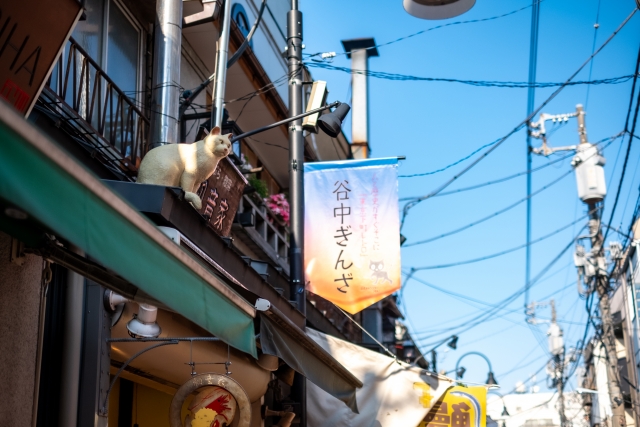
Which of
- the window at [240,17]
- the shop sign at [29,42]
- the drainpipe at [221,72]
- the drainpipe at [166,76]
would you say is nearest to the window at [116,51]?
the drainpipe at [166,76]

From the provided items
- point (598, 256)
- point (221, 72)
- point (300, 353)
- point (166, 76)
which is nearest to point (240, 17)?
point (221, 72)

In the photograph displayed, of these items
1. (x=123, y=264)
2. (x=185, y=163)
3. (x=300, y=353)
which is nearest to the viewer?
(x=123, y=264)

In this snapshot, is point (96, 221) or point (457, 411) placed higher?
point (96, 221)

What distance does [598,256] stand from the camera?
29.2 metres

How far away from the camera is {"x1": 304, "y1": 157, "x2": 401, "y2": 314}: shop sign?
474 inches

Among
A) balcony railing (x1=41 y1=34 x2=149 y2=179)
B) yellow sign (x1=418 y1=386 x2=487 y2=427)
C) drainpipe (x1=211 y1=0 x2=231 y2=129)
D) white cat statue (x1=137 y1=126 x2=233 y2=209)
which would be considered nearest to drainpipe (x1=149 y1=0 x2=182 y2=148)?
balcony railing (x1=41 y1=34 x2=149 y2=179)

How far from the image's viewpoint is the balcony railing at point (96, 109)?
8.84 metres

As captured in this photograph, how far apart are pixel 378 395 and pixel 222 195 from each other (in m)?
3.99

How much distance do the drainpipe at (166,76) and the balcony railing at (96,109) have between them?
41 centimetres

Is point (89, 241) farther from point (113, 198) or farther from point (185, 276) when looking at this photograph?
point (185, 276)

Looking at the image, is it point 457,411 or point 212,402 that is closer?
point 212,402

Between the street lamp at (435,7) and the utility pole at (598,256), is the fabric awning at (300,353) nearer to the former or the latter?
the street lamp at (435,7)

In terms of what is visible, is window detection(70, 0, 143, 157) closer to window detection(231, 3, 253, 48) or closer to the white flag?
window detection(231, 3, 253, 48)

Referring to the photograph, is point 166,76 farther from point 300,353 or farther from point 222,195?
point 300,353
